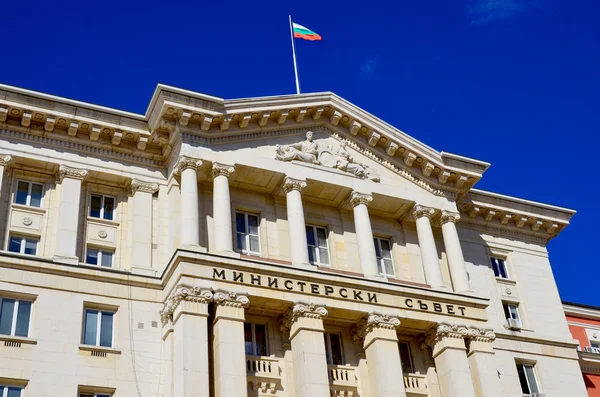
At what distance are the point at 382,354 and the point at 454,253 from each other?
7.64 meters

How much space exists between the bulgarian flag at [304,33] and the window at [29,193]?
16.3m

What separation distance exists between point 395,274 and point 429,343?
385 cm

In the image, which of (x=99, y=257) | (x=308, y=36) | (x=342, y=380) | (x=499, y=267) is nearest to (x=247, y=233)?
(x=99, y=257)

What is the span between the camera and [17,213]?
3519 centimetres

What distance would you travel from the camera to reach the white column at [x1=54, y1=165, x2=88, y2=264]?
3447cm

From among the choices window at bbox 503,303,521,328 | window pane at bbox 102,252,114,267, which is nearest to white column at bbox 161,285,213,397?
window pane at bbox 102,252,114,267

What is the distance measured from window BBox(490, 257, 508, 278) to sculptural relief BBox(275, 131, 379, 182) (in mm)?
9165

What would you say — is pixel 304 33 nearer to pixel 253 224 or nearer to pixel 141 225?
pixel 253 224

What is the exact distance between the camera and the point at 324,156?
132ft

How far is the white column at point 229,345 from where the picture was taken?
104 feet

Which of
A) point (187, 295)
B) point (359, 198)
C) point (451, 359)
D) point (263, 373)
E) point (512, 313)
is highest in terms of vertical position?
point (359, 198)

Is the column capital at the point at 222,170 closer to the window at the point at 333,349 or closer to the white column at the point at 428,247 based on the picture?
the window at the point at 333,349

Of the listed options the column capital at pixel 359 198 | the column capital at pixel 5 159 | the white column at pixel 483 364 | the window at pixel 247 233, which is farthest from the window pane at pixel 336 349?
the column capital at pixel 5 159

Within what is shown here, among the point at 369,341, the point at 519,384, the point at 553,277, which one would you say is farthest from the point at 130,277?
the point at 553,277
